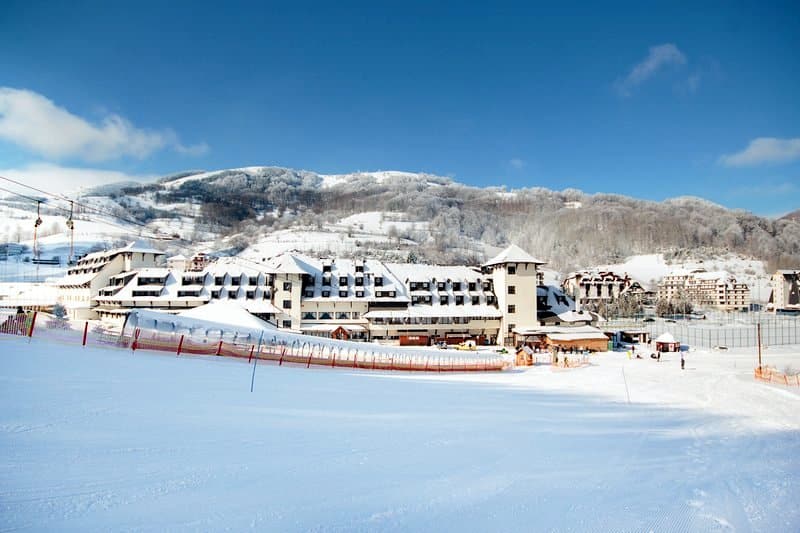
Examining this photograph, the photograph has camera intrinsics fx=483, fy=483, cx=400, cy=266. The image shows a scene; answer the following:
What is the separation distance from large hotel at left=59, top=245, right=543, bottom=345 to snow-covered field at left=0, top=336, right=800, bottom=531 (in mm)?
36408

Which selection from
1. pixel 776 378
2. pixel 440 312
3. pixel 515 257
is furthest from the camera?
pixel 515 257

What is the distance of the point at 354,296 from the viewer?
2186 inches

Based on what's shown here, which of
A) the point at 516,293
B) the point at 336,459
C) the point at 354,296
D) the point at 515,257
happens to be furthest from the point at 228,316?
the point at 515,257

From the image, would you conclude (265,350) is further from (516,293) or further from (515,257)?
(515,257)

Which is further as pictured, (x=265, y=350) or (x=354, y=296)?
(x=354, y=296)

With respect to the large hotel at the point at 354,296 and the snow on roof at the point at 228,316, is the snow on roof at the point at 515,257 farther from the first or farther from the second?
the snow on roof at the point at 228,316

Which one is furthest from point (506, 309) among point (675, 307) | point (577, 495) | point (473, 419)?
point (675, 307)

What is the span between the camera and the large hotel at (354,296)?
52.8 meters

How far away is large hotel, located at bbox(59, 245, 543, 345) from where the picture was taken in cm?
5275

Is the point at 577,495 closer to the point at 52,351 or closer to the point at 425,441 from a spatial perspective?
the point at 425,441

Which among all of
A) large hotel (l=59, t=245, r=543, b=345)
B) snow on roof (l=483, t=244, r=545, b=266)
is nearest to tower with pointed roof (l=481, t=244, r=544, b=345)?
snow on roof (l=483, t=244, r=545, b=266)

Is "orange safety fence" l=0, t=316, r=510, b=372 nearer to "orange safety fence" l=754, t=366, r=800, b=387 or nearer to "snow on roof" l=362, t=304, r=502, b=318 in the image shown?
"snow on roof" l=362, t=304, r=502, b=318

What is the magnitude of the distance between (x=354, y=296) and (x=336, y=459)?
4700cm

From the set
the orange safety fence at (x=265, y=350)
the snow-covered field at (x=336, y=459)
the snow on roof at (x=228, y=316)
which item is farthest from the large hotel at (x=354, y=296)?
the snow-covered field at (x=336, y=459)
